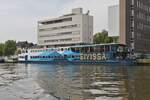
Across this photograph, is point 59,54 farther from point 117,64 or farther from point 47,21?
point 47,21

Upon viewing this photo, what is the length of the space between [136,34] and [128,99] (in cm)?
12345

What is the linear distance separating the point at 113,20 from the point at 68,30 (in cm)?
3646

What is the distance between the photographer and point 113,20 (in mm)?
147875

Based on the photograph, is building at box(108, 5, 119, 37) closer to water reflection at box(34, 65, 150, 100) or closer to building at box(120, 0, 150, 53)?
building at box(120, 0, 150, 53)

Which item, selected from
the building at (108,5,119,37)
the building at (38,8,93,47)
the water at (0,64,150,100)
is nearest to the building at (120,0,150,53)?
the building at (108,5,119,37)

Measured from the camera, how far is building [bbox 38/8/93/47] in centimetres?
17375

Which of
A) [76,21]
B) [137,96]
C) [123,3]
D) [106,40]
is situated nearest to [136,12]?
[123,3]

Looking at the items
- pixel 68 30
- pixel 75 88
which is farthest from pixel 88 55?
pixel 75 88

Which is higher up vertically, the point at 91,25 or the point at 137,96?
the point at 91,25

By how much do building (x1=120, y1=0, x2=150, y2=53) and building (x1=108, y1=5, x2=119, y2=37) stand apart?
8.52 meters

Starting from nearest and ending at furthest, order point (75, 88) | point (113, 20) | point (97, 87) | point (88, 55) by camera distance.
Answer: point (75, 88)
point (97, 87)
point (88, 55)
point (113, 20)

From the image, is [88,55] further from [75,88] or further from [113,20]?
[75,88]

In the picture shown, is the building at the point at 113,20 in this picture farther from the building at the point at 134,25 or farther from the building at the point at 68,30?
the building at the point at 68,30

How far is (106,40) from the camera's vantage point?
16350 cm
